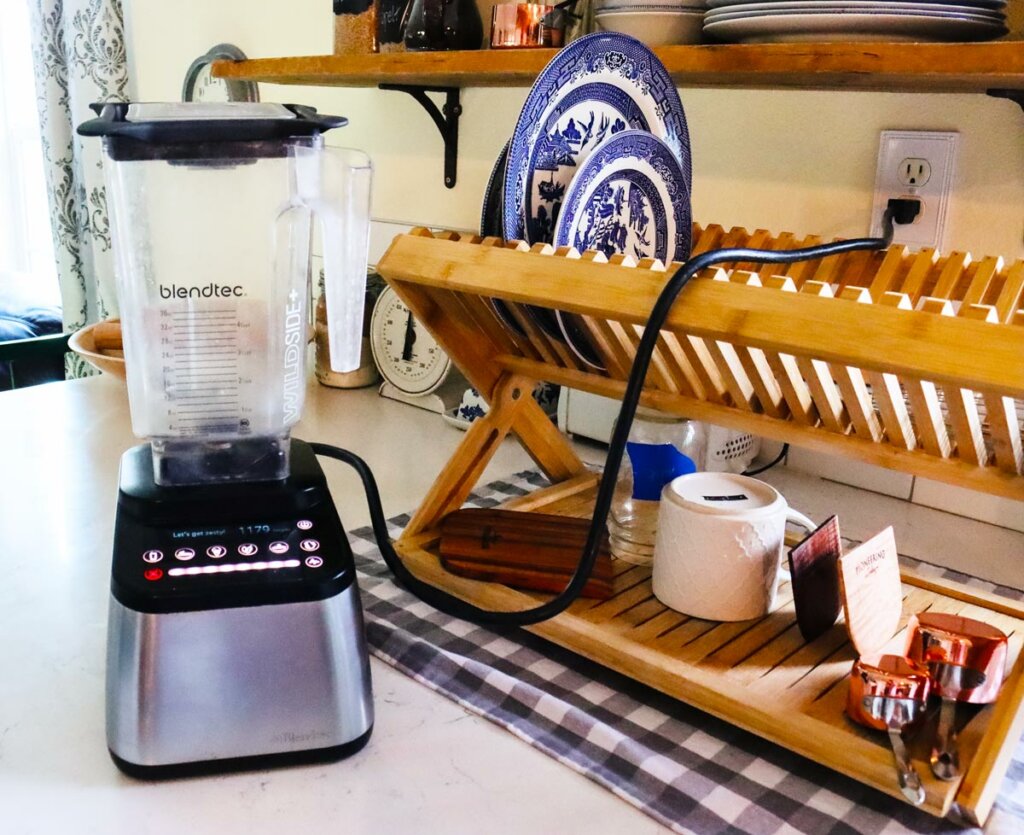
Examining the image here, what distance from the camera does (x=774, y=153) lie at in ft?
3.63

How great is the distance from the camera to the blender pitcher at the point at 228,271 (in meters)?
0.64

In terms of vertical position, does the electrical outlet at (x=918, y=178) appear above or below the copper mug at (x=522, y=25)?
below

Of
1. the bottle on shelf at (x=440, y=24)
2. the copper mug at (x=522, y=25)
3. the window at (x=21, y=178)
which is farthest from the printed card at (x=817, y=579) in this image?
the window at (x=21, y=178)

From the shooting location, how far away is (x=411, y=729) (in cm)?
65

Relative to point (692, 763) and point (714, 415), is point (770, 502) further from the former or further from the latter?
point (692, 763)

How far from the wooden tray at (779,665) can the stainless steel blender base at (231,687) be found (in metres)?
0.18

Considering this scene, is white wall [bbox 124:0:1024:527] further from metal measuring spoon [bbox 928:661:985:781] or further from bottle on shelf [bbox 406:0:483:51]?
metal measuring spoon [bbox 928:661:985:781]

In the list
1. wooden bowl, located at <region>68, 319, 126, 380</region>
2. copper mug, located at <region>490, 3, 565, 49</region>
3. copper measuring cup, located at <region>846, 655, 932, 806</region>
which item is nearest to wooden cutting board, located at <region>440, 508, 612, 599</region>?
copper measuring cup, located at <region>846, 655, 932, 806</region>

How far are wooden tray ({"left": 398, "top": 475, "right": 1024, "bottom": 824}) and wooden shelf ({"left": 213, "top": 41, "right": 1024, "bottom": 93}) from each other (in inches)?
16.6

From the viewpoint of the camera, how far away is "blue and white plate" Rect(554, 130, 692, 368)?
0.79 m

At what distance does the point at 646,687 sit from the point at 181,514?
1.15 ft

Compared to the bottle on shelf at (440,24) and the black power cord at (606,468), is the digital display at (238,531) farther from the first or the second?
the bottle on shelf at (440,24)

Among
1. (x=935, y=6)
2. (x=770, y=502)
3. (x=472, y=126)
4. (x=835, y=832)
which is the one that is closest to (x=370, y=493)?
(x=770, y=502)

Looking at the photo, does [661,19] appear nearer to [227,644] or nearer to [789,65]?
[789,65]
